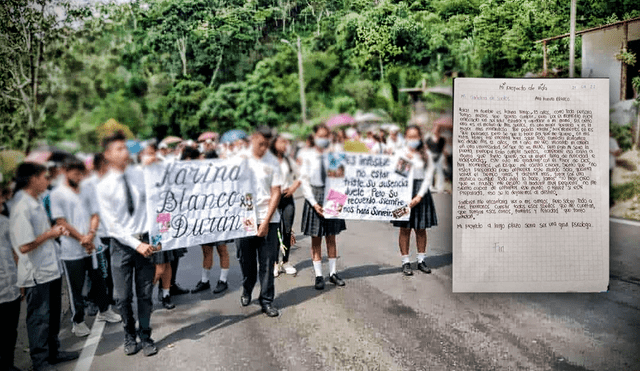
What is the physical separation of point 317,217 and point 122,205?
1569 mm

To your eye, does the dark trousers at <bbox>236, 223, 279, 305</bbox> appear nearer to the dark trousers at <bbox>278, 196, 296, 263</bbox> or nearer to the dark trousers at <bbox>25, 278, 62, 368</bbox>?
the dark trousers at <bbox>278, 196, 296, 263</bbox>

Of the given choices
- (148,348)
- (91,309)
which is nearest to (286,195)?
(148,348)

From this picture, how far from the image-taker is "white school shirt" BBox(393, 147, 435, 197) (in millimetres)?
3637

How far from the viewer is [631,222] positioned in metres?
4.18

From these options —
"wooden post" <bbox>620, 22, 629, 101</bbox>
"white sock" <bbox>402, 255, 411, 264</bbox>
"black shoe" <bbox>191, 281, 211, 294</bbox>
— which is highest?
"wooden post" <bbox>620, 22, 629, 101</bbox>

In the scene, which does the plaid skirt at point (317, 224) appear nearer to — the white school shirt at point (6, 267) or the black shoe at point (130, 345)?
the black shoe at point (130, 345)

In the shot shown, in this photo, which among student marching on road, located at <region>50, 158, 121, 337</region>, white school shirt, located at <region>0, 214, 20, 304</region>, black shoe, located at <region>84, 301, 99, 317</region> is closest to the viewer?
white school shirt, located at <region>0, 214, 20, 304</region>

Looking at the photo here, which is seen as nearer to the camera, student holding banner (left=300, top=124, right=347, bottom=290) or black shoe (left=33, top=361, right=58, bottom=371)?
black shoe (left=33, top=361, right=58, bottom=371)

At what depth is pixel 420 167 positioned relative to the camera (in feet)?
12.4

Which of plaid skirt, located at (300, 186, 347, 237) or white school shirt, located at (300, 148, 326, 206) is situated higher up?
white school shirt, located at (300, 148, 326, 206)

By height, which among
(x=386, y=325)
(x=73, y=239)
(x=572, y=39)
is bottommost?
(x=386, y=325)

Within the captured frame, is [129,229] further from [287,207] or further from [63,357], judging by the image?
[287,207]

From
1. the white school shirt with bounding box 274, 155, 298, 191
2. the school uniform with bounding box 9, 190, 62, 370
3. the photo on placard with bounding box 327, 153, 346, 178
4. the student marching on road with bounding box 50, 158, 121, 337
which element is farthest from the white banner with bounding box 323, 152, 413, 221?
the school uniform with bounding box 9, 190, 62, 370

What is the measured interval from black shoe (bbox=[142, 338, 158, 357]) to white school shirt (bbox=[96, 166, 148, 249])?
64cm
